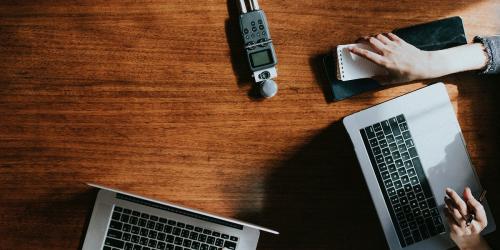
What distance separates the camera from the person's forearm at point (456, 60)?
4.26 ft

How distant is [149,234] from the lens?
1324 millimetres

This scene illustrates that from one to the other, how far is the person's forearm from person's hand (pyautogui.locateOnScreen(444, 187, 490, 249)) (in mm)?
289

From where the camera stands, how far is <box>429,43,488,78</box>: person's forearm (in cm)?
130

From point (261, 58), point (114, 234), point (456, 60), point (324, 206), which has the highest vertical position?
point (456, 60)

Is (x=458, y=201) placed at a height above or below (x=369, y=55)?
below

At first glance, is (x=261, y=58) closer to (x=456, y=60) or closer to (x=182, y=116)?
(x=182, y=116)

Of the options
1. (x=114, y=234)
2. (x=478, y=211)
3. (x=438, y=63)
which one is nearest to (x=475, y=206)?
(x=478, y=211)

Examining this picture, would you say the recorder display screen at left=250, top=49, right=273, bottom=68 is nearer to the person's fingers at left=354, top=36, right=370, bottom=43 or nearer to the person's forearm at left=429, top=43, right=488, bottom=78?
the person's fingers at left=354, top=36, right=370, bottom=43

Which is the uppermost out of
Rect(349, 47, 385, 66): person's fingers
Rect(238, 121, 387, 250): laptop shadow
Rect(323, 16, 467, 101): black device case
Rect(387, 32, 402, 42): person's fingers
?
Rect(323, 16, 467, 101): black device case

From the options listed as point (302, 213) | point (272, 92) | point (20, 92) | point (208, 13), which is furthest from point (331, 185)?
point (20, 92)

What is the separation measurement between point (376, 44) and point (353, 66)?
0.08 metres

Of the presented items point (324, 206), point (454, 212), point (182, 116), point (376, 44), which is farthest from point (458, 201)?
point (182, 116)

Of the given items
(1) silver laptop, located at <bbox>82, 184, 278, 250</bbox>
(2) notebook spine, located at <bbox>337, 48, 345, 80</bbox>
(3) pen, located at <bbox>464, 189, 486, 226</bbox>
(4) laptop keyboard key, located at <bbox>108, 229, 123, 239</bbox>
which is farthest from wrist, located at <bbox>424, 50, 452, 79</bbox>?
(4) laptop keyboard key, located at <bbox>108, 229, 123, 239</bbox>

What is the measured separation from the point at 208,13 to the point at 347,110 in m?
0.42
